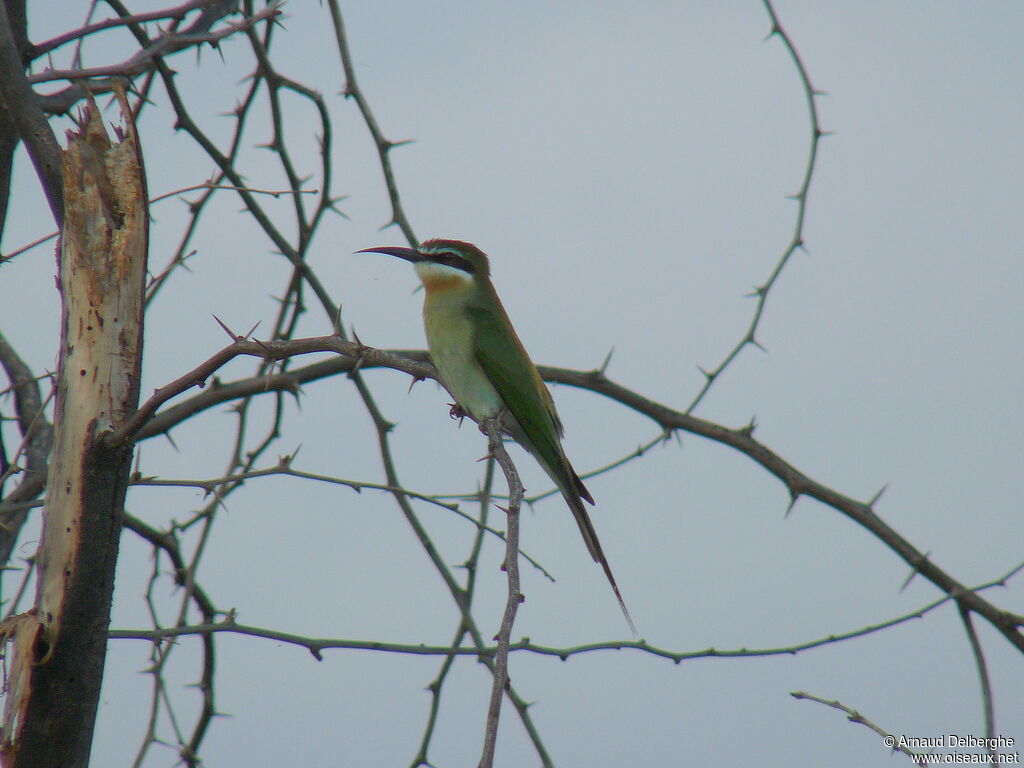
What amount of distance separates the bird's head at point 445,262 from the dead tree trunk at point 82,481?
2.61 meters

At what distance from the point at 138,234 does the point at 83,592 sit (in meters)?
0.84

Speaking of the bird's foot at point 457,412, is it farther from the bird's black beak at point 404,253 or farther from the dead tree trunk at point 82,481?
the dead tree trunk at point 82,481

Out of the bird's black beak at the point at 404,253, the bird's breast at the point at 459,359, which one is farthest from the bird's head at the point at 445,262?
the bird's breast at the point at 459,359

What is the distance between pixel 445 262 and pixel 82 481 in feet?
10.2

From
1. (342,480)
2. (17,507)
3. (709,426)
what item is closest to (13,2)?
(17,507)

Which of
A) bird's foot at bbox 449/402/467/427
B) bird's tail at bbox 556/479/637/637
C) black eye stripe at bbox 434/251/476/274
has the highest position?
black eye stripe at bbox 434/251/476/274

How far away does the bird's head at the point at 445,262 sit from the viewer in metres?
5.25

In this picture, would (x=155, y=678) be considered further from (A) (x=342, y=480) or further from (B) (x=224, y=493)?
(A) (x=342, y=480)

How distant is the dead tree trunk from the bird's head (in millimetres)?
2611

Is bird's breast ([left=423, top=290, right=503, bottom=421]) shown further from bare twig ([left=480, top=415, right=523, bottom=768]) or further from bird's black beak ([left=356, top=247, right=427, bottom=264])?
bare twig ([left=480, top=415, right=523, bottom=768])

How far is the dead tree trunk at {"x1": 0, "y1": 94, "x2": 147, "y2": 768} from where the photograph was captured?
233 cm

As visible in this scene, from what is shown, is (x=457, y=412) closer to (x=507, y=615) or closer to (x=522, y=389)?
(x=522, y=389)

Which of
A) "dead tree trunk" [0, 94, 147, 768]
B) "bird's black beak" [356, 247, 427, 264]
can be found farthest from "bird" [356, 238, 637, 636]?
"dead tree trunk" [0, 94, 147, 768]

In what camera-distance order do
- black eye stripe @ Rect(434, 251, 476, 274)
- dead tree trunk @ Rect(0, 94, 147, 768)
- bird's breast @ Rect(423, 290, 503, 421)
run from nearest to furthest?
dead tree trunk @ Rect(0, 94, 147, 768) → bird's breast @ Rect(423, 290, 503, 421) → black eye stripe @ Rect(434, 251, 476, 274)
